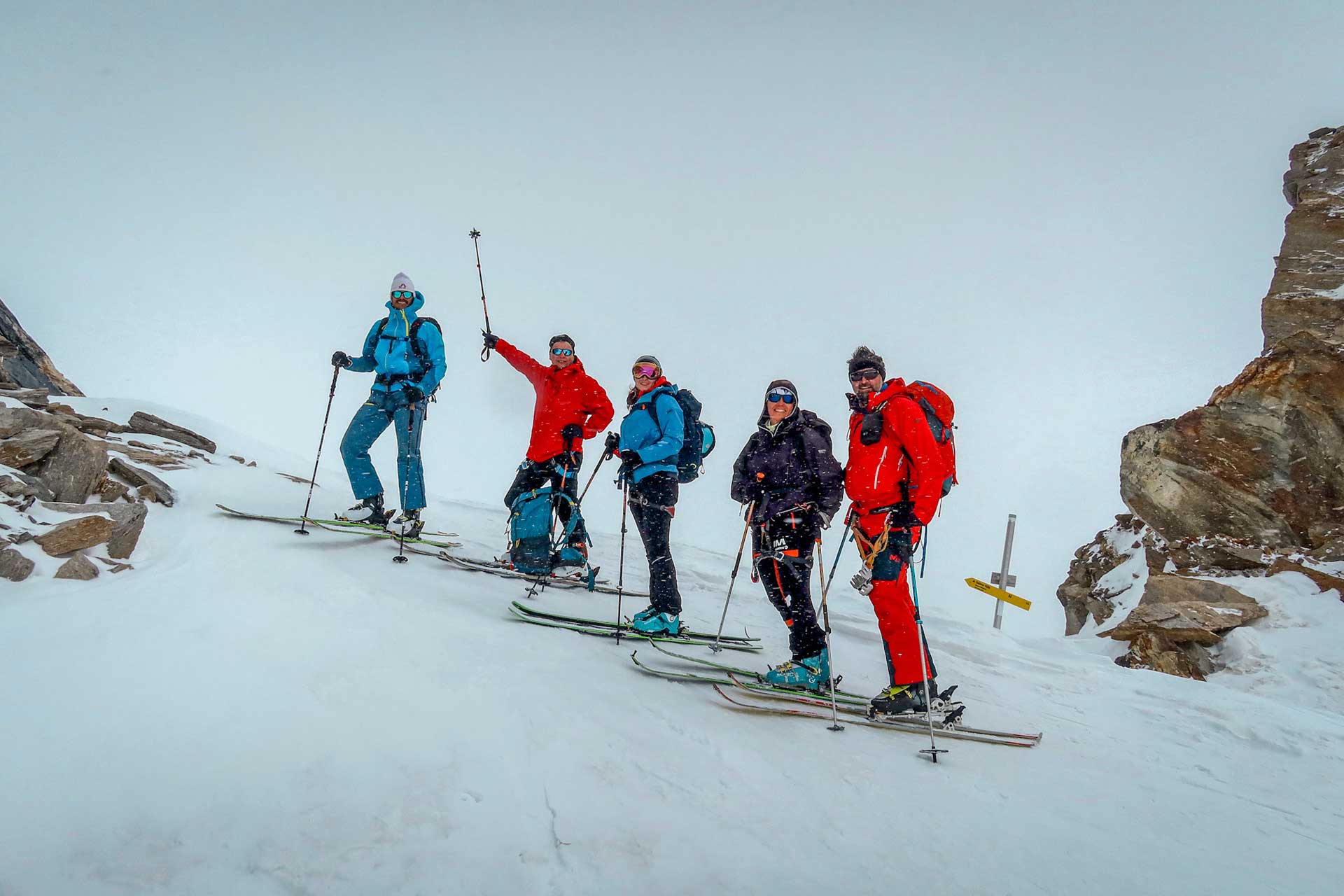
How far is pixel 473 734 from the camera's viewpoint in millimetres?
2967

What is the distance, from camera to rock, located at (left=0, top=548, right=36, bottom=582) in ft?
12.3

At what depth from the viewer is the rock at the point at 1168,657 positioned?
27.9 feet

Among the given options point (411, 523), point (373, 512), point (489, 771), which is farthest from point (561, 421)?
point (489, 771)

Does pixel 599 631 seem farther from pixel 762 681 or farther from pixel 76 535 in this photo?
pixel 76 535

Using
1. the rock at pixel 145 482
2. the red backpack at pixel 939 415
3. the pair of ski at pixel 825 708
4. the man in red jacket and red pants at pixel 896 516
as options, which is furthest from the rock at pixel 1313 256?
the rock at pixel 145 482

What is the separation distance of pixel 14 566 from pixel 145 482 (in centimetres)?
273

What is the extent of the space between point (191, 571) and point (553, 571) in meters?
3.48

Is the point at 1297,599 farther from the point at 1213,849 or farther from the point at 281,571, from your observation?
the point at 281,571

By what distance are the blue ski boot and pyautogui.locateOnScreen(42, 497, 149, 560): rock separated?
3819 mm

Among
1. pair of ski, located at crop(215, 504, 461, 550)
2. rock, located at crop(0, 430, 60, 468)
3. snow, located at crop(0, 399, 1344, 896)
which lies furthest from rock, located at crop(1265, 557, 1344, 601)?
rock, located at crop(0, 430, 60, 468)

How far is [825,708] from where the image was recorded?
14.8ft

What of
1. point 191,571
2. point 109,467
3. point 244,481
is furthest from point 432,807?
point 244,481

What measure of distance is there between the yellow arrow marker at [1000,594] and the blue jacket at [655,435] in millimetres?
6856

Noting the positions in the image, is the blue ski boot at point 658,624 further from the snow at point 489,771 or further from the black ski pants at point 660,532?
the snow at point 489,771
